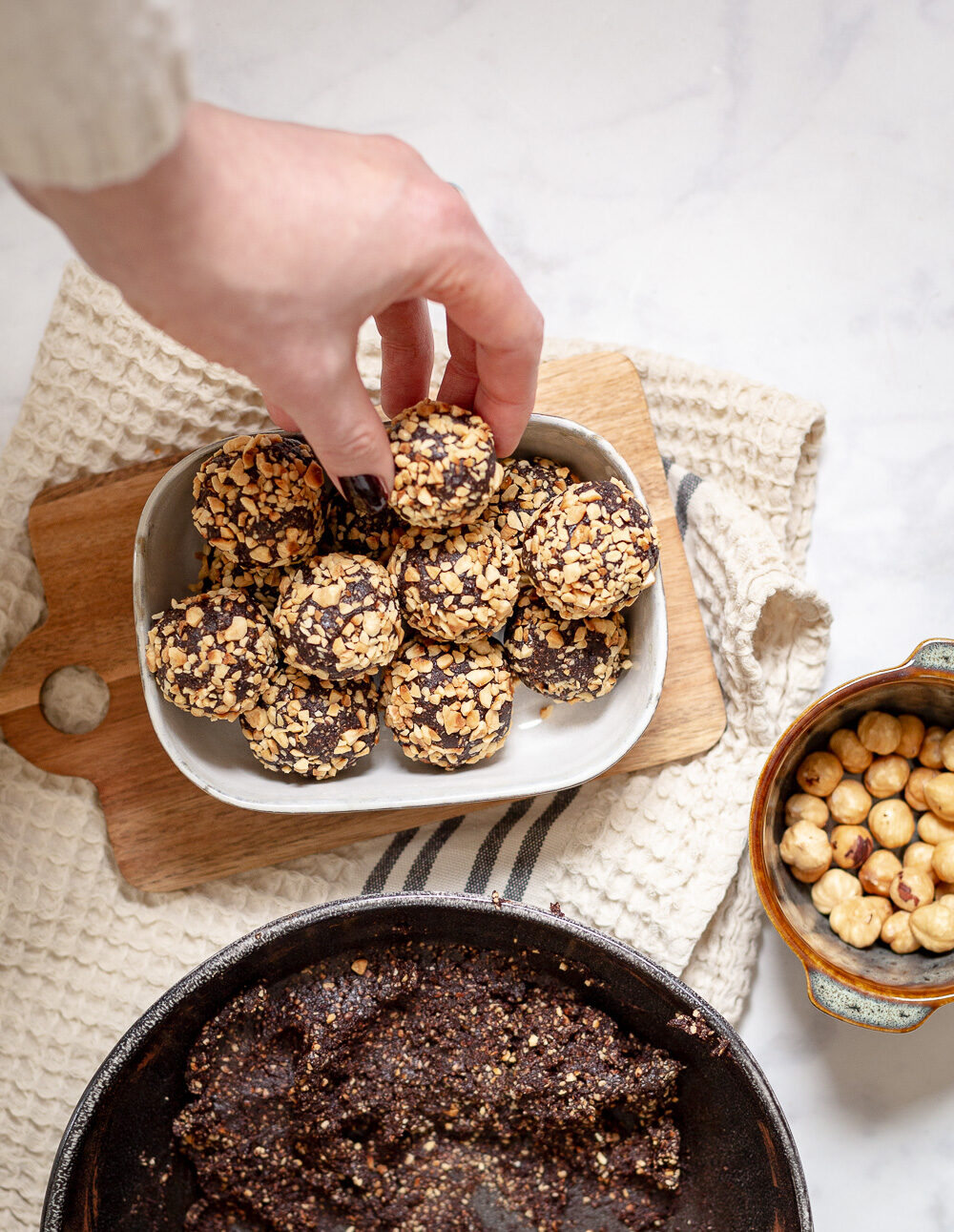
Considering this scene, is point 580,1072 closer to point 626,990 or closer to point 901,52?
point 626,990

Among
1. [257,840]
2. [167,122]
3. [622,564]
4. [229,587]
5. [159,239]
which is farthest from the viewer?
[257,840]

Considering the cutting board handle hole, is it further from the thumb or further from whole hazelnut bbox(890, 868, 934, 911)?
whole hazelnut bbox(890, 868, 934, 911)

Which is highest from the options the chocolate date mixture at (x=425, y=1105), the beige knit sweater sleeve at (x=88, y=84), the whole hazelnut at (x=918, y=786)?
the beige knit sweater sleeve at (x=88, y=84)

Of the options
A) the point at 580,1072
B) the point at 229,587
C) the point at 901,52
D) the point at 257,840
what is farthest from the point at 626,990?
the point at 901,52

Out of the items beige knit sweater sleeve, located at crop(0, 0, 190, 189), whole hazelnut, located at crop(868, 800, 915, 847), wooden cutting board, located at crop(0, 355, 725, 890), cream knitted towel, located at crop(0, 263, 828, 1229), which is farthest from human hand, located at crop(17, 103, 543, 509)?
whole hazelnut, located at crop(868, 800, 915, 847)

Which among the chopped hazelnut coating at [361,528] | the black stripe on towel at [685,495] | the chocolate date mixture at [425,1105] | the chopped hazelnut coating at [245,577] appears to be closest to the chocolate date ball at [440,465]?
the chopped hazelnut coating at [361,528]

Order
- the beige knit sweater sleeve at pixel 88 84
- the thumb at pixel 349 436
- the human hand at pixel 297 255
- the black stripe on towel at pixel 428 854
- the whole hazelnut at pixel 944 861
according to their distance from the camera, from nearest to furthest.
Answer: the beige knit sweater sleeve at pixel 88 84 → the human hand at pixel 297 255 → the thumb at pixel 349 436 → the whole hazelnut at pixel 944 861 → the black stripe on towel at pixel 428 854

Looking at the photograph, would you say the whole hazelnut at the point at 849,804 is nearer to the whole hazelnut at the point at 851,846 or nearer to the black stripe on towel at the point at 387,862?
the whole hazelnut at the point at 851,846

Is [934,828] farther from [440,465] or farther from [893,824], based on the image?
[440,465]
